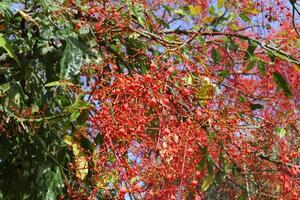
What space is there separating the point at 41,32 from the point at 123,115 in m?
0.59

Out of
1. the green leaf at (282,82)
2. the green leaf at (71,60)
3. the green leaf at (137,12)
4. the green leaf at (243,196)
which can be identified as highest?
the green leaf at (282,82)

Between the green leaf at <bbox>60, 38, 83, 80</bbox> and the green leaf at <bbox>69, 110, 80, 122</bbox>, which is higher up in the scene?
the green leaf at <bbox>60, 38, 83, 80</bbox>

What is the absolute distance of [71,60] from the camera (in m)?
1.62

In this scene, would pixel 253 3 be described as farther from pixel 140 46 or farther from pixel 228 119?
pixel 228 119

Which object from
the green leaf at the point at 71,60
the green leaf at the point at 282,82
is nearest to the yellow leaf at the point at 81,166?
the green leaf at the point at 71,60

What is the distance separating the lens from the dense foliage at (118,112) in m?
1.35

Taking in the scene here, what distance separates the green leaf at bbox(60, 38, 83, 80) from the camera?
1.60 meters

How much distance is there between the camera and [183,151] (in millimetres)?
1373

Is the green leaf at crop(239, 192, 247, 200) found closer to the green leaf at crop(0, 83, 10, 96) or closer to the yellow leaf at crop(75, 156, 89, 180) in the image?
the yellow leaf at crop(75, 156, 89, 180)

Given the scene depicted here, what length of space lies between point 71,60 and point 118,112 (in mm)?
333

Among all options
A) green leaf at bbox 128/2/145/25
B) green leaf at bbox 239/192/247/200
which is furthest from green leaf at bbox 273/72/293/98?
green leaf at bbox 128/2/145/25

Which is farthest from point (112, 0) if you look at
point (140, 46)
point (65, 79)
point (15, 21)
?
point (65, 79)

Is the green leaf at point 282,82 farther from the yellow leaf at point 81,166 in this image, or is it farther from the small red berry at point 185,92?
the yellow leaf at point 81,166

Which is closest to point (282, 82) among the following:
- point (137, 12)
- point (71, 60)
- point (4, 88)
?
point (137, 12)
